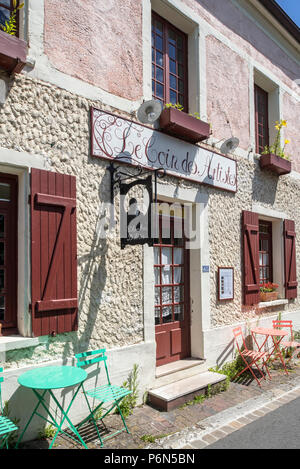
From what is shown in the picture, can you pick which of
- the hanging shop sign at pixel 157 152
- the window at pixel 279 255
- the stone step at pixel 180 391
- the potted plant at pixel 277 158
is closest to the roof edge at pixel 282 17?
the potted plant at pixel 277 158

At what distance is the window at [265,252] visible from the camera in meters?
7.22

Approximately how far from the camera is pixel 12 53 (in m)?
3.27

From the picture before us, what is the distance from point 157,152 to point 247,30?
3.78 m

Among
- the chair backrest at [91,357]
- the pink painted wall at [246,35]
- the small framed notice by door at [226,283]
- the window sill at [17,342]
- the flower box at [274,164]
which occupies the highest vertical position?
the pink painted wall at [246,35]

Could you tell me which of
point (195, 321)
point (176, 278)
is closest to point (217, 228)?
point (176, 278)

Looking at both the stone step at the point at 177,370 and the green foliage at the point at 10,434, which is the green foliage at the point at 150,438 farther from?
the green foliage at the point at 10,434

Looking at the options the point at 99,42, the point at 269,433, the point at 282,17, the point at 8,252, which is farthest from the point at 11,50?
the point at 282,17

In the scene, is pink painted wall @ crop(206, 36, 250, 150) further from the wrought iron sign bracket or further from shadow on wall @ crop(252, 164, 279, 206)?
the wrought iron sign bracket

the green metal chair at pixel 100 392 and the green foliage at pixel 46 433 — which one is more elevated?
the green metal chair at pixel 100 392

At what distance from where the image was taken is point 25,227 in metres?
3.49

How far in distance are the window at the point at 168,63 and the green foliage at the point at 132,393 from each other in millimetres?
3767

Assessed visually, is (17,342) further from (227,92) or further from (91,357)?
(227,92)

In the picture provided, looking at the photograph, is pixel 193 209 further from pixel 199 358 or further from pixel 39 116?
pixel 39 116

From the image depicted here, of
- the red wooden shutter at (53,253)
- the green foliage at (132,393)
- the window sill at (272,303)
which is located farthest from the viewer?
the window sill at (272,303)
